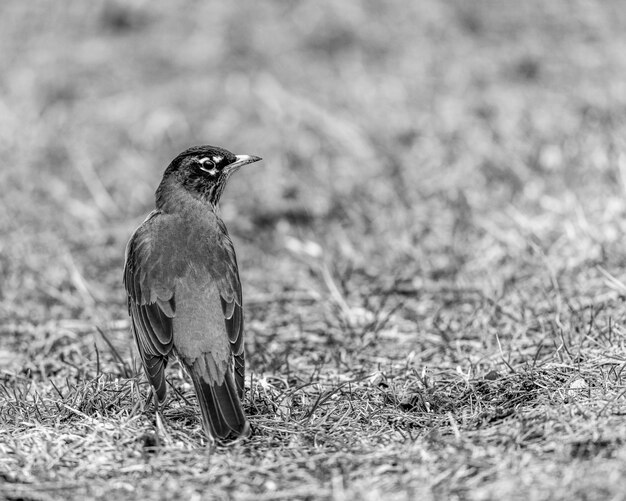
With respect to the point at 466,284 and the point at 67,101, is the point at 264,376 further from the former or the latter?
the point at 67,101

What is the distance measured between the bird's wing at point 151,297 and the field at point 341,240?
216mm

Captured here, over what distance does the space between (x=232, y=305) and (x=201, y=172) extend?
1179 millimetres

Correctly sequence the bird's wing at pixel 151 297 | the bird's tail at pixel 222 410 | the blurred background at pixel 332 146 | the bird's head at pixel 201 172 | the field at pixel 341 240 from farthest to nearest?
1. the blurred background at pixel 332 146
2. the bird's head at pixel 201 172
3. the bird's wing at pixel 151 297
4. the bird's tail at pixel 222 410
5. the field at pixel 341 240

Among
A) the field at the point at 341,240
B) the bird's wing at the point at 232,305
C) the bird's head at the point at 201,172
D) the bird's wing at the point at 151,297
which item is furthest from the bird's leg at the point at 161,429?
the bird's head at the point at 201,172

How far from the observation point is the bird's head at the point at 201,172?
628 cm

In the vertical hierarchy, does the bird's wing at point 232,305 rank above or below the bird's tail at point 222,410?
above

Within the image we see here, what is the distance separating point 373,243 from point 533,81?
3.52 metres

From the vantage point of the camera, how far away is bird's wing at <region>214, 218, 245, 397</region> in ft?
16.8

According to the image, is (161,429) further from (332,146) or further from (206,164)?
(332,146)

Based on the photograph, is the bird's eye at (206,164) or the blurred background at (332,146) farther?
the blurred background at (332,146)

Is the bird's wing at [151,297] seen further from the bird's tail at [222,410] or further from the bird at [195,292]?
the bird's tail at [222,410]

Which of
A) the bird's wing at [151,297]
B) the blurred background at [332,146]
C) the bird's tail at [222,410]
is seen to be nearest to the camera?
the bird's tail at [222,410]

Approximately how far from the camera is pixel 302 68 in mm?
11297

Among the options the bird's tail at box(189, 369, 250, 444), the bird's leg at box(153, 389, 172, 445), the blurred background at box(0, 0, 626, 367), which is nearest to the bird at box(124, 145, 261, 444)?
the bird's tail at box(189, 369, 250, 444)
